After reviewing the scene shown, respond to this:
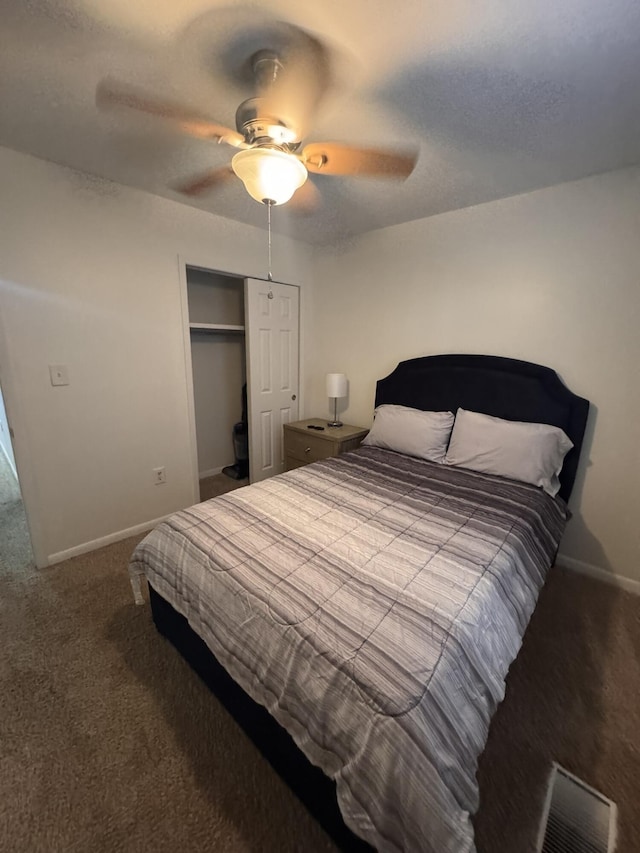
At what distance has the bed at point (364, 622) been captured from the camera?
779 millimetres

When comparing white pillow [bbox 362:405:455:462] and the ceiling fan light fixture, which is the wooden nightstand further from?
the ceiling fan light fixture

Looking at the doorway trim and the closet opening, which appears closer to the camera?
the doorway trim

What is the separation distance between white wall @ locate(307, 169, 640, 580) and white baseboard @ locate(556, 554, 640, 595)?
2cm

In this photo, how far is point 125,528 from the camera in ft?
8.26

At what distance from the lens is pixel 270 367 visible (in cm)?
324

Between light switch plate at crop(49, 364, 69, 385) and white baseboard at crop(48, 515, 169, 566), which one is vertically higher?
light switch plate at crop(49, 364, 69, 385)

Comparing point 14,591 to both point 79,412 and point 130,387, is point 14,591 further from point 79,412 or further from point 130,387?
point 130,387

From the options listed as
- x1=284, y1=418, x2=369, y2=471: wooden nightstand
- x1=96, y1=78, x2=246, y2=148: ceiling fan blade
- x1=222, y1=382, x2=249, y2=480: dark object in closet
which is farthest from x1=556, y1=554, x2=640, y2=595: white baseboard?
x1=96, y1=78, x2=246, y2=148: ceiling fan blade

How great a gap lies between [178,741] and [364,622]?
36.2 inches

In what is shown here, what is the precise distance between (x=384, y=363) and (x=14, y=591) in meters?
2.96

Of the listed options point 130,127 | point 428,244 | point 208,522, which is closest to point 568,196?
point 428,244

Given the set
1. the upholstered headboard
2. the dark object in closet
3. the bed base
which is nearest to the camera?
the bed base

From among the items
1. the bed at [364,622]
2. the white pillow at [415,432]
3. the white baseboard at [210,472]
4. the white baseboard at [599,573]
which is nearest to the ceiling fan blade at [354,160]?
the white pillow at [415,432]

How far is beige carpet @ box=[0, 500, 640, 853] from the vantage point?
1.03 meters
